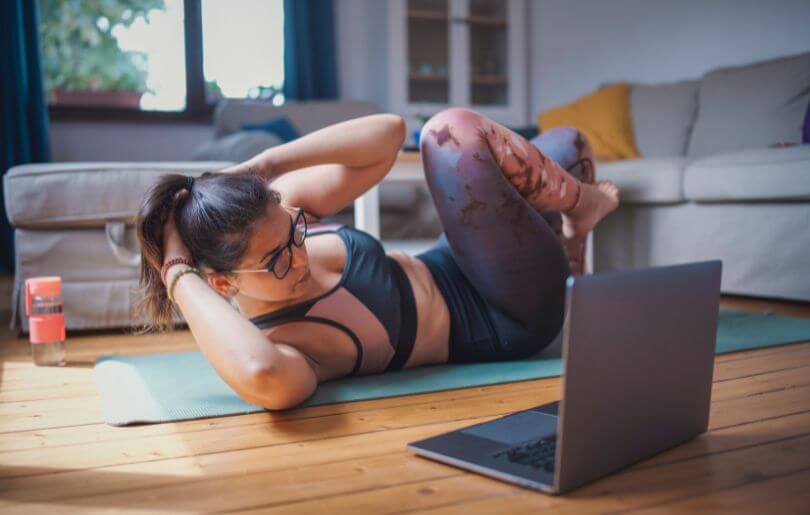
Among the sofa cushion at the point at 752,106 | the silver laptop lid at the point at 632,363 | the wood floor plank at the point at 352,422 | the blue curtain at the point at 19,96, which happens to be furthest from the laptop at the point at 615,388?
the blue curtain at the point at 19,96

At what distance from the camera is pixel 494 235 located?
1551 mm

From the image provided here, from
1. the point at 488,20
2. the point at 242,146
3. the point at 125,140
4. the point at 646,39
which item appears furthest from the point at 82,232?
the point at 488,20

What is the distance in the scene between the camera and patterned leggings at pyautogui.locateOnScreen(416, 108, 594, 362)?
1.54 m

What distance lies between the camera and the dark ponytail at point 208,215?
1.22 metres

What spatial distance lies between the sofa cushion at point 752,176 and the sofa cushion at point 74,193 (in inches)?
76.6

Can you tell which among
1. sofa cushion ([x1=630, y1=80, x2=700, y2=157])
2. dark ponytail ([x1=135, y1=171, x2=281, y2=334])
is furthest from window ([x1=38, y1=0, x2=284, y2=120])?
dark ponytail ([x1=135, y1=171, x2=281, y2=334])

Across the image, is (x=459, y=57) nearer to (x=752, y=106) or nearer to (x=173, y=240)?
(x=752, y=106)

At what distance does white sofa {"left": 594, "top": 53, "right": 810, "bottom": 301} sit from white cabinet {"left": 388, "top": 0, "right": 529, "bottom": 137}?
1.23 meters

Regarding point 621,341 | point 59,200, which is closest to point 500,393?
point 621,341

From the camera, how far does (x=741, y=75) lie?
11.4 ft

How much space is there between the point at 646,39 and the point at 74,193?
333 centimetres

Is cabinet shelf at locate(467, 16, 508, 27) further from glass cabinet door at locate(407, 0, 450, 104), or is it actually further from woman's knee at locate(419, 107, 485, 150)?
woman's knee at locate(419, 107, 485, 150)

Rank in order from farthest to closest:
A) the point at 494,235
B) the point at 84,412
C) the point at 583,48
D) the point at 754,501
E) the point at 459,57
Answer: the point at 459,57 → the point at 583,48 → the point at 494,235 → the point at 84,412 → the point at 754,501

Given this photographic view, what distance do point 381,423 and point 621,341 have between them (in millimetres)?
502
